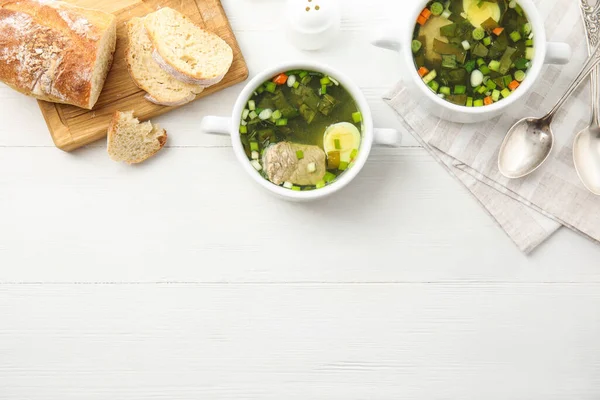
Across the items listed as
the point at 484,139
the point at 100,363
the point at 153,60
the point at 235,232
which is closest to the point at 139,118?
the point at 153,60

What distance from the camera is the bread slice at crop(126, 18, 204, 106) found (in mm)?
1546

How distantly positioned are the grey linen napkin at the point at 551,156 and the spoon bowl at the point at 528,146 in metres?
0.04

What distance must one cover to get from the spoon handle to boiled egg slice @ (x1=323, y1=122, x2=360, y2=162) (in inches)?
20.6

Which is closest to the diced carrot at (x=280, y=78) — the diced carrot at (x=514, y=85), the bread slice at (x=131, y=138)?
the bread slice at (x=131, y=138)

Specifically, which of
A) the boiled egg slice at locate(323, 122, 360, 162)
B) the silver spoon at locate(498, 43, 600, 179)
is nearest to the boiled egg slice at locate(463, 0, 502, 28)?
the silver spoon at locate(498, 43, 600, 179)

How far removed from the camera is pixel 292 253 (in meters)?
1.62

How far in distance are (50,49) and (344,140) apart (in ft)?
2.61

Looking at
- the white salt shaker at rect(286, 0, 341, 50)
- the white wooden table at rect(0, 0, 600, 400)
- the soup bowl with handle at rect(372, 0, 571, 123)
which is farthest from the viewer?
the white wooden table at rect(0, 0, 600, 400)

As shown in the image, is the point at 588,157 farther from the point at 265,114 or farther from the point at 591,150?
the point at 265,114

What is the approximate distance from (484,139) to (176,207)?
0.88m

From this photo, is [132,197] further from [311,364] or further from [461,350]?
[461,350]

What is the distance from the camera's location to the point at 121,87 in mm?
1590

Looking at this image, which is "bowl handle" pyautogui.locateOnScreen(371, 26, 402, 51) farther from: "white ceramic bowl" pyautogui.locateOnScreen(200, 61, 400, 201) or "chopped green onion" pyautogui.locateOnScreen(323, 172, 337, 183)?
"chopped green onion" pyautogui.locateOnScreen(323, 172, 337, 183)

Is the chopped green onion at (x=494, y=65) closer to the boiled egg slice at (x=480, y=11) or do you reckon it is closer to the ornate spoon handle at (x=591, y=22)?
the boiled egg slice at (x=480, y=11)
